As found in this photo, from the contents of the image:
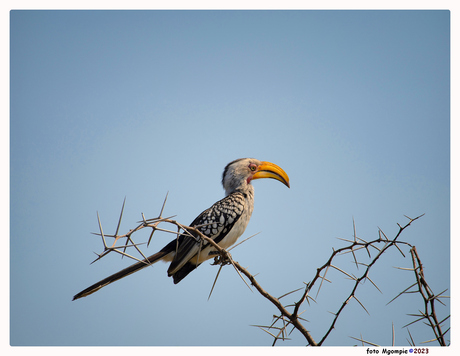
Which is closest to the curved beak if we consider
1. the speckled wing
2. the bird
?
the bird

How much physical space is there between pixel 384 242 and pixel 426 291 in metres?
0.35

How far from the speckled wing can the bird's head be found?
0.38m

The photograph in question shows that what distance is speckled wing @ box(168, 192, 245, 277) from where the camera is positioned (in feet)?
14.3

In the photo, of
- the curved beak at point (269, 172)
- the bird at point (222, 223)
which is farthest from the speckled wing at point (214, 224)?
the curved beak at point (269, 172)

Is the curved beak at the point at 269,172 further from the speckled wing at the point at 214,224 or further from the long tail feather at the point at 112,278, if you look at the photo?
the long tail feather at the point at 112,278

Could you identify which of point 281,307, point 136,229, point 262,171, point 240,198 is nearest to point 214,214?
point 240,198

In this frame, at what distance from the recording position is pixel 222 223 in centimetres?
479

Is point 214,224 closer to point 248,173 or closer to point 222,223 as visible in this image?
point 222,223

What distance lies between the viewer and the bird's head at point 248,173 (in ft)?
18.3

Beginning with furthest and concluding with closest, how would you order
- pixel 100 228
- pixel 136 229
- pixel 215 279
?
pixel 215 279 < pixel 136 229 < pixel 100 228

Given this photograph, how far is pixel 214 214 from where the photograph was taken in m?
4.84

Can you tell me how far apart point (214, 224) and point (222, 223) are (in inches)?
3.7
